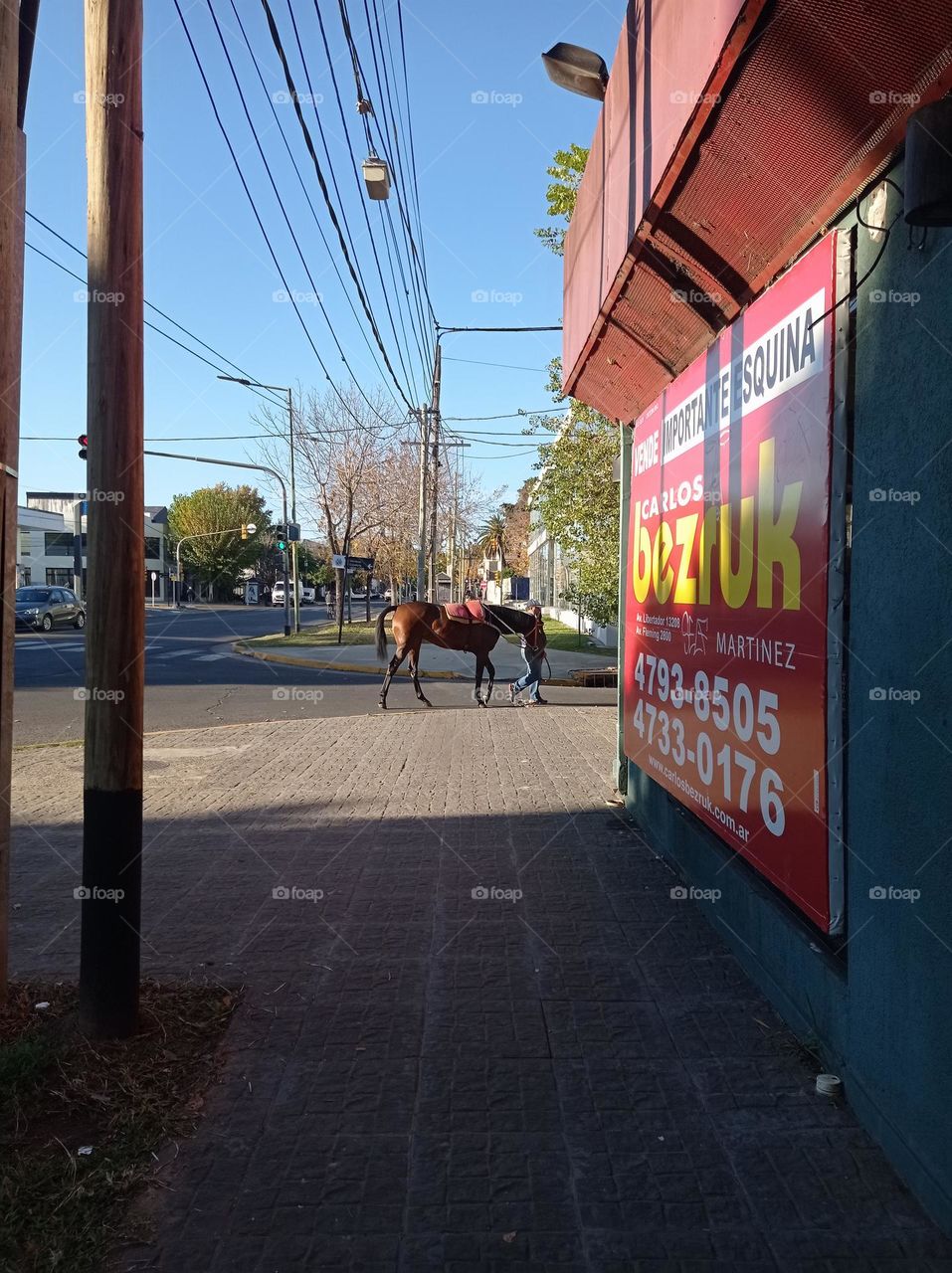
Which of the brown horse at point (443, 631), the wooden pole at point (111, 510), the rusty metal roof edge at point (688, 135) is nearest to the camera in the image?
the rusty metal roof edge at point (688, 135)

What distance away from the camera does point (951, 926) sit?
9.27 feet

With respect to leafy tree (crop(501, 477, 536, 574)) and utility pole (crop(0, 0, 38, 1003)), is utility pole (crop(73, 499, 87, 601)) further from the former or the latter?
leafy tree (crop(501, 477, 536, 574))

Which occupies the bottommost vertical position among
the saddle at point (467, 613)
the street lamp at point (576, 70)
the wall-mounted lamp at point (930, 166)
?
the saddle at point (467, 613)

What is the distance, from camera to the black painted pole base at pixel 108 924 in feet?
13.3

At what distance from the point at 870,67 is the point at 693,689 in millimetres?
3288

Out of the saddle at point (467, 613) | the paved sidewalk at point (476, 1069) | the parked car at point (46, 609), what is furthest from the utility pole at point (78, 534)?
the paved sidewalk at point (476, 1069)

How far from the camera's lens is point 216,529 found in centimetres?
8475

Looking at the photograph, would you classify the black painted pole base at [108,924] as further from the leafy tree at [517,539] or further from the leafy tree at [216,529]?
the leafy tree at [216,529]

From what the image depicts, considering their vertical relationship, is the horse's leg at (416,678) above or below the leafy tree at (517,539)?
below

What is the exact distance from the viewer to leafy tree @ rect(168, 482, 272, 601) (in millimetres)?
84188

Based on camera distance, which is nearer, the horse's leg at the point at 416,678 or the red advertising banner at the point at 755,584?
the red advertising banner at the point at 755,584

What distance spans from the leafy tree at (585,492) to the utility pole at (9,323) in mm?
14479

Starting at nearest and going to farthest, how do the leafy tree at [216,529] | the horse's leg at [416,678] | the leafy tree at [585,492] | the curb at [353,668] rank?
the horse's leg at [416,678] → the leafy tree at [585,492] → the curb at [353,668] → the leafy tree at [216,529]

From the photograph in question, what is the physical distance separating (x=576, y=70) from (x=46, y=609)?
103 ft
